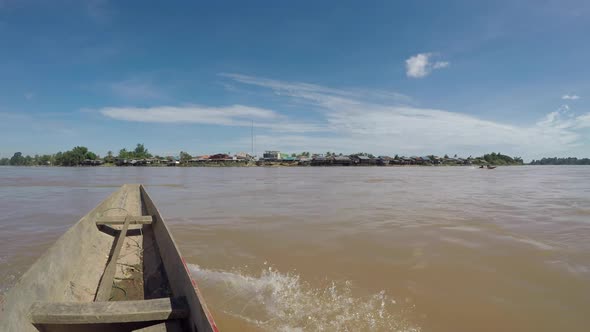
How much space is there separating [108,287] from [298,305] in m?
2.52

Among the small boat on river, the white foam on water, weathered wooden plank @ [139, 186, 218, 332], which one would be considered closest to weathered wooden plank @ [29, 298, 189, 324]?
the small boat on river

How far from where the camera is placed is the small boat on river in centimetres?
259

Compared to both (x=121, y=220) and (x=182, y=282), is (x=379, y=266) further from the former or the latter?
(x=121, y=220)

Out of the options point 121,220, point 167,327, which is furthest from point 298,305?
point 121,220

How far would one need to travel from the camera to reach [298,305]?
4.02 m

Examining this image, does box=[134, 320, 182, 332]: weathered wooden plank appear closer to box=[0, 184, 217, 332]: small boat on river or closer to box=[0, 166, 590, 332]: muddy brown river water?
box=[0, 184, 217, 332]: small boat on river

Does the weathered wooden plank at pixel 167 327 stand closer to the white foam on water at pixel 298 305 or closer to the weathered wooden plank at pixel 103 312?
the weathered wooden plank at pixel 103 312

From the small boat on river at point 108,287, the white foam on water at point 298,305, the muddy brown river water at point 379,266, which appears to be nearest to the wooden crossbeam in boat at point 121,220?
the small boat on river at point 108,287

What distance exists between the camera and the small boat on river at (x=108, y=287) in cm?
259

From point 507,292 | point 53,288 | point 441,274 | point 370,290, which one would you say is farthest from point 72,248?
point 507,292

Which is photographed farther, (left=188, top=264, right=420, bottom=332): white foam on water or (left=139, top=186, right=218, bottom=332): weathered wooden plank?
(left=188, top=264, right=420, bottom=332): white foam on water

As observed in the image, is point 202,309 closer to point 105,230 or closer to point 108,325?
point 108,325

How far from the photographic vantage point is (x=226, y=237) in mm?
7508

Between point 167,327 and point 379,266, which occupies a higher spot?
point 167,327
